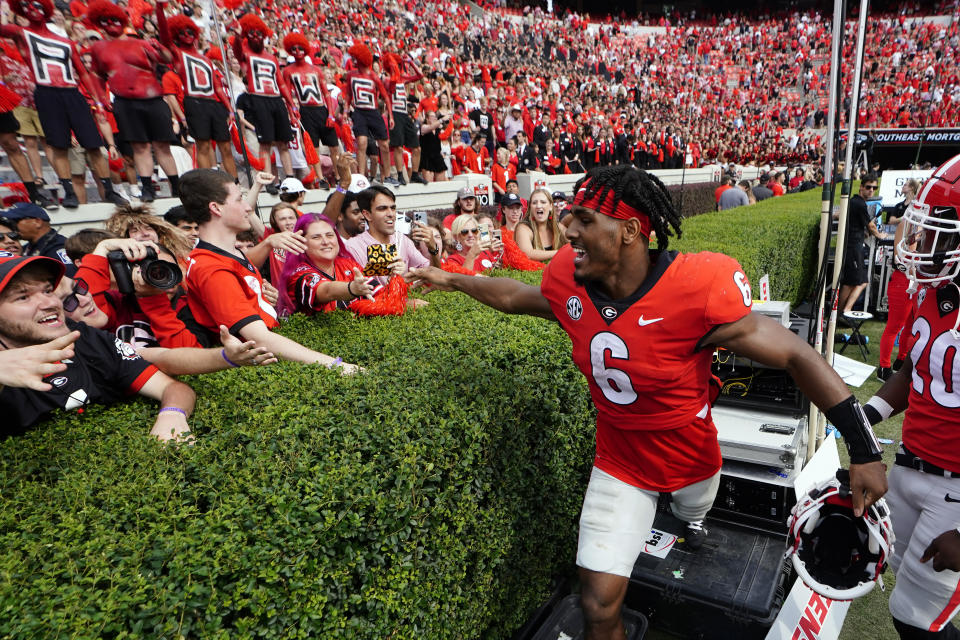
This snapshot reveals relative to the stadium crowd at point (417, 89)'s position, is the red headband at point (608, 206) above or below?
below

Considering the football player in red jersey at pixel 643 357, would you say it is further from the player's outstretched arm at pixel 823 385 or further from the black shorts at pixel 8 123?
the black shorts at pixel 8 123

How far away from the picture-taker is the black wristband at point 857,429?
6.57ft

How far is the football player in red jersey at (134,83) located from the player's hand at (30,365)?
21.3 feet

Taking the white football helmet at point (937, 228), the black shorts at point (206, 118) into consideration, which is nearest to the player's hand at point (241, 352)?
the white football helmet at point (937, 228)

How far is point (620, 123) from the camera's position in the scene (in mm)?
22109

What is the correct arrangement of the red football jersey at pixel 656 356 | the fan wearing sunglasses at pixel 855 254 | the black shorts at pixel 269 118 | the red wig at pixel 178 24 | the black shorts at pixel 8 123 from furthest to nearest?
the black shorts at pixel 269 118 < the fan wearing sunglasses at pixel 855 254 < the red wig at pixel 178 24 < the black shorts at pixel 8 123 < the red football jersey at pixel 656 356

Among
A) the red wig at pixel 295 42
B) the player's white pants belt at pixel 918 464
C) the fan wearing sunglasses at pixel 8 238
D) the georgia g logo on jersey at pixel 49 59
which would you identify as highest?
the red wig at pixel 295 42

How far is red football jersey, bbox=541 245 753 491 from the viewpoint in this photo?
7.02ft

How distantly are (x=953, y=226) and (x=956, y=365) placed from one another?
57 centimetres

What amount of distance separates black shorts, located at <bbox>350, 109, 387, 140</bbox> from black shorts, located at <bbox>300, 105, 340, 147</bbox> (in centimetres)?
46

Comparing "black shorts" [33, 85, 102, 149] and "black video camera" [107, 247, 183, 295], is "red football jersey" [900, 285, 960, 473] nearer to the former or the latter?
"black video camera" [107, 247, 183, 295]

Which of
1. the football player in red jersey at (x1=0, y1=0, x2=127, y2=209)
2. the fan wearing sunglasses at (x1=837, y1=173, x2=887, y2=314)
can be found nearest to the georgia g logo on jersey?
the football player in red jersey at (x1=0, y1=0, x2=127, y2=209)

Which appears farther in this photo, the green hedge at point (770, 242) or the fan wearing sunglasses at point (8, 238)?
the green hedge at point (770, 242)

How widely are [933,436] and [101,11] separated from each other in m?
8.64
